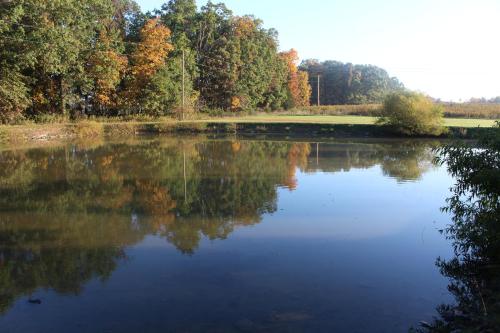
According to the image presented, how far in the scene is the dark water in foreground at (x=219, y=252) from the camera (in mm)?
6086

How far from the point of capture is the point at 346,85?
10338cm

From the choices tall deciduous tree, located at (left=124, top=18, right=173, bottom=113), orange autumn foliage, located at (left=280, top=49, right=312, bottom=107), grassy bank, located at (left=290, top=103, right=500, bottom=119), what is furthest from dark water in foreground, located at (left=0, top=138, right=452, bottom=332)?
orange autumn foliage, located at (left=280, top=49, right=312, bottom=107)

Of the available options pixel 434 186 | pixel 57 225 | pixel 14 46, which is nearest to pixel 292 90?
pixel 14 46

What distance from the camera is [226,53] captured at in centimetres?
6194

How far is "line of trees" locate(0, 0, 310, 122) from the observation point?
34938 millimetres

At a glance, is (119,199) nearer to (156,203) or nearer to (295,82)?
(156,203)

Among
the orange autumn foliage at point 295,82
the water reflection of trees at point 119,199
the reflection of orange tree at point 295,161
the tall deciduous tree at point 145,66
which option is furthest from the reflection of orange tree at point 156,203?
the orange autumn foliage at point 295,82

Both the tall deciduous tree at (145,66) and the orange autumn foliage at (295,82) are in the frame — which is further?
the orange autumn foliage at (295,82)

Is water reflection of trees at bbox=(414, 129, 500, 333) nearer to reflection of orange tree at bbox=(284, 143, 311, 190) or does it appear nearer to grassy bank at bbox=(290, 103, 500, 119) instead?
reflection of orange tree at bbox=(284, 143, 311, 190)

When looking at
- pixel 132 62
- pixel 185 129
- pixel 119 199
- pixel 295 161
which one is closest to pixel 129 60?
pixel 132 62

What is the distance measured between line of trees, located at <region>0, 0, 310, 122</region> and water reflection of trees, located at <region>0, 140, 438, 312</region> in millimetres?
12202

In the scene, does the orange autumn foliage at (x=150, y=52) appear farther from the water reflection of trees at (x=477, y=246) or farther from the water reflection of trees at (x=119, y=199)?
the water reflection of trees at (x=477, y=246)

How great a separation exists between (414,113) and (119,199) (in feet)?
92.3

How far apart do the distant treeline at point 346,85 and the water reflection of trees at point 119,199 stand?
77915 millimetres
